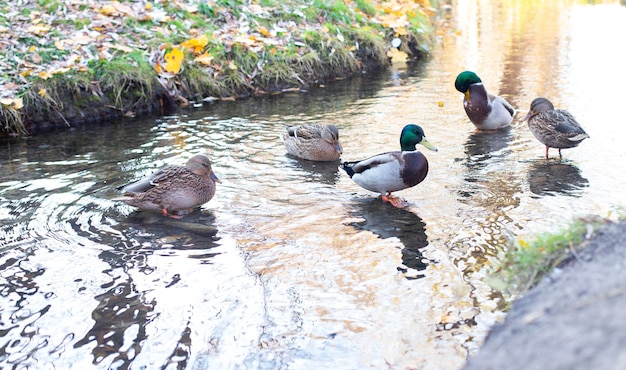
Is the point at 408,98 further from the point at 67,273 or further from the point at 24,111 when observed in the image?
the point at 67,273

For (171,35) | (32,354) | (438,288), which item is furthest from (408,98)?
(32,354)

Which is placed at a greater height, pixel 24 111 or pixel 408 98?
pixel 24 111

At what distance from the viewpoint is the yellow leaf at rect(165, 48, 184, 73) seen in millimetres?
9398

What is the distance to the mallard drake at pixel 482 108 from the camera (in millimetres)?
7977

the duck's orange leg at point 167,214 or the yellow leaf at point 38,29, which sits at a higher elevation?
the yellow leaf at point 38,29

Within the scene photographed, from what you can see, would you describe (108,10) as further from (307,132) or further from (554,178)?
(554,178)

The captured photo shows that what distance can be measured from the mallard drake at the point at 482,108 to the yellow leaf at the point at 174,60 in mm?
3725

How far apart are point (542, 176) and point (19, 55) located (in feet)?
21.3

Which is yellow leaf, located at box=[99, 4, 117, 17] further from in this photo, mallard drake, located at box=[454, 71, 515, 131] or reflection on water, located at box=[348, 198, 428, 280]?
reflection on water, located at box=[348, 198, 428, 280]

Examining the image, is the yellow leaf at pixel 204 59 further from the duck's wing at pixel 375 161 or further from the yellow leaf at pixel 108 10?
the duck's wing at pixel 375 161

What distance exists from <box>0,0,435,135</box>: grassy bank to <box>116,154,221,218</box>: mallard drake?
318 centimetres

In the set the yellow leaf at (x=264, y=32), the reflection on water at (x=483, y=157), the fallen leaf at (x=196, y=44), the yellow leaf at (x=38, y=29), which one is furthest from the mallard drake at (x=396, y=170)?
the yellow leaf at (x=38, y=29)

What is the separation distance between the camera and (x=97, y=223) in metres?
5.50

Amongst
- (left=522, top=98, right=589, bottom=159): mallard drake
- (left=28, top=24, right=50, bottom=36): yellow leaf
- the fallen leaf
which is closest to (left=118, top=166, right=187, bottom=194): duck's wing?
(left=522, top=98, right=589, bottom=159): mallard drake
